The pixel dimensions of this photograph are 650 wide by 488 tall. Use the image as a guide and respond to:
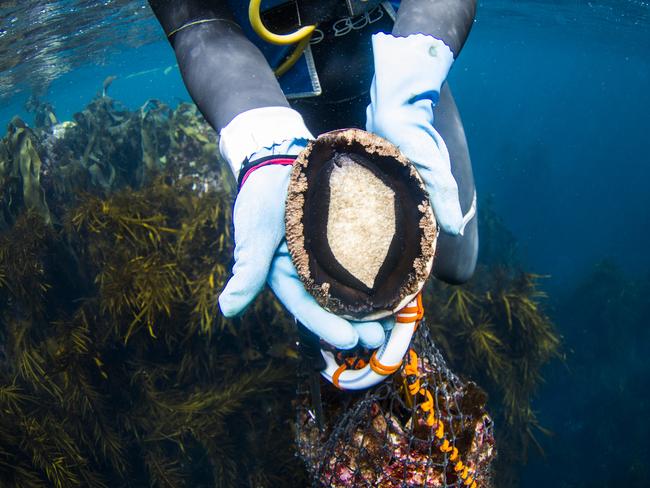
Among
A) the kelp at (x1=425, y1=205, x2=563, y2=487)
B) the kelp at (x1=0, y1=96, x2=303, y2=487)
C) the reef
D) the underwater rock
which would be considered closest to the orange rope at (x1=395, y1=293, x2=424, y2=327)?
the underwater rock

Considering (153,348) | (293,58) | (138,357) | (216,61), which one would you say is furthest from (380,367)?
(138,357)

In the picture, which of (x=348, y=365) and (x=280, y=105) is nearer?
(x=280, y=105)

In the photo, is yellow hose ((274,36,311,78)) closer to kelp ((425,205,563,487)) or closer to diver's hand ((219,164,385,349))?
diver's hand ((219,164,385,349))

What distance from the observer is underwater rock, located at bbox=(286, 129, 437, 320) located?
1.51 meters

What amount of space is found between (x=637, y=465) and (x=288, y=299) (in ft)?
52.5

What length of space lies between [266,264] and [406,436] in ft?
3.79

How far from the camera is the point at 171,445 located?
601cm

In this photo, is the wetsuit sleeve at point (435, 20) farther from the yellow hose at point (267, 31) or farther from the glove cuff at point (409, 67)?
the yellow hose at point (267, 31)

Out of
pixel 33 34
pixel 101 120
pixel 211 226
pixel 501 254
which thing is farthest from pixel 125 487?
pixel 33 34

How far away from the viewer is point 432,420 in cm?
206

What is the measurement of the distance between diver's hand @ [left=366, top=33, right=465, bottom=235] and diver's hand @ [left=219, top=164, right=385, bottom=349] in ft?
1.52

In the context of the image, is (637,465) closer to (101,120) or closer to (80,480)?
(80,480)

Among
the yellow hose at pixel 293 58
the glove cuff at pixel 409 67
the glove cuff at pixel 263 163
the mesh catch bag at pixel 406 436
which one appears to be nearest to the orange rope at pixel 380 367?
the mesh catch bag at pixel 406 436

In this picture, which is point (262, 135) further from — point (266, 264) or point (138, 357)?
point (138, 357)
